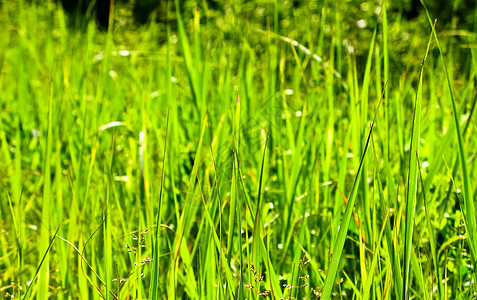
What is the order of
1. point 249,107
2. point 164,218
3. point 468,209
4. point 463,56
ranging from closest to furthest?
point 468,209, point 164,218, point 249,107, point 463,56

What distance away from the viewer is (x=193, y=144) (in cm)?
141

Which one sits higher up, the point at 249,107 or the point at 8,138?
the point at 249,107

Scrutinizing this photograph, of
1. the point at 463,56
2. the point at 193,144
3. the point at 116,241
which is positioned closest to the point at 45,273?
the point at 116,241

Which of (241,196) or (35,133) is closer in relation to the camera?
(241,196)

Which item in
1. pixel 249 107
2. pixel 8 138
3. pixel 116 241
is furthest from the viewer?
pixel 8 138

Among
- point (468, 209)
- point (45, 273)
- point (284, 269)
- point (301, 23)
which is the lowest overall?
point (284, 269)

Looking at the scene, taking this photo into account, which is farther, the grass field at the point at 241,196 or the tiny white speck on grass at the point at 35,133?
the tiny white speck on grass at the point at 35,133

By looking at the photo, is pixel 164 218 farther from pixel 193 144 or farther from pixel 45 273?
pixel 45 273

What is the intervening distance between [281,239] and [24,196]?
70cm

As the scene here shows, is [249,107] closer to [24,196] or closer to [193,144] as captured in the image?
[193,144]

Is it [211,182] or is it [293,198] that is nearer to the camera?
[293,198]

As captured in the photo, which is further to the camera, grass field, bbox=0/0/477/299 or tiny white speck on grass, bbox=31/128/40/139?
tiny white speck on grass, bbox=31/128/40/139

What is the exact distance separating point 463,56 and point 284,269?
3267mm

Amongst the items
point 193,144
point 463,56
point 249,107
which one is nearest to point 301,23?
point 463,56
